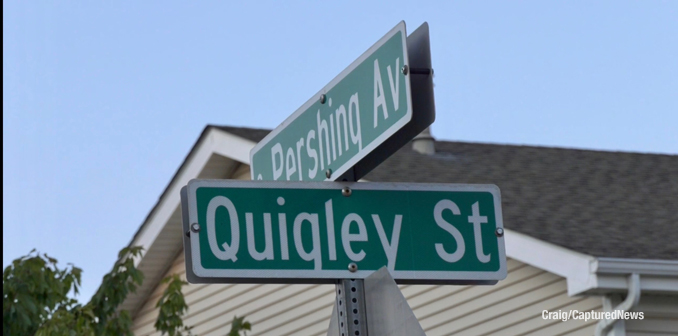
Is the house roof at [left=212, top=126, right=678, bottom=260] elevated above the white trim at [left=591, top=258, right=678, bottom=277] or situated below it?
above

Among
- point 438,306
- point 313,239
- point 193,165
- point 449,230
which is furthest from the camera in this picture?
point 193,165

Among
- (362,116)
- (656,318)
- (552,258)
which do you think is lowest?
(362,116)

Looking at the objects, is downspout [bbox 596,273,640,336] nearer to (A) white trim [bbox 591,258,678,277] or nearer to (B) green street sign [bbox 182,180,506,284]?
(A) white trim [bbox 591,258,678,277]

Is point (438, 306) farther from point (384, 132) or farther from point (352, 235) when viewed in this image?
point (384, 132)

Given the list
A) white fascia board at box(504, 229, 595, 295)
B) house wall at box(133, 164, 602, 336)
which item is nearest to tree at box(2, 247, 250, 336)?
house wall at box(133, 164, 602, 336)

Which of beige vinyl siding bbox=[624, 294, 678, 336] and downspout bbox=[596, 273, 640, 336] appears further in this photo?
beige vinyl siding bbox=[624, 294, 678, 336]

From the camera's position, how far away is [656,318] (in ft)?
29.2

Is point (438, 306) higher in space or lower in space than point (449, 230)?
higher

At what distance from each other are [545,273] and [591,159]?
444cm

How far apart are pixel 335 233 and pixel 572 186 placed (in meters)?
9.12

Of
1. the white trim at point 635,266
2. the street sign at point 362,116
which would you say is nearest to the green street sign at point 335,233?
the street sign at point 362,116

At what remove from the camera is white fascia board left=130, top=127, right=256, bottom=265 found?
39.0 ft

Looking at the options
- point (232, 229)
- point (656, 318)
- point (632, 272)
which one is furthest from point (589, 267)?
point (232, 229)

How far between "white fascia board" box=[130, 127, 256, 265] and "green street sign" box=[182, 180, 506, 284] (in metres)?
8.52
